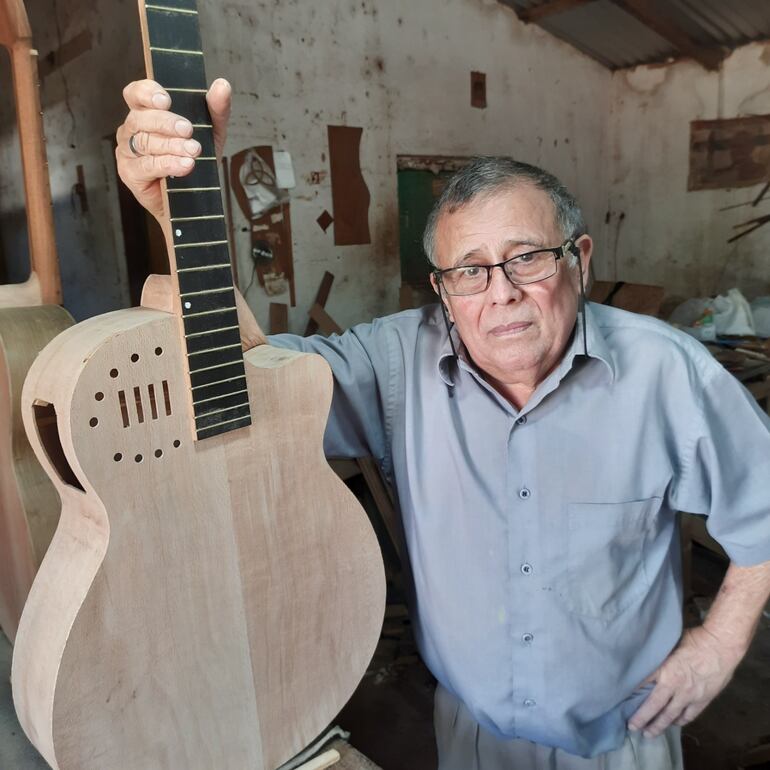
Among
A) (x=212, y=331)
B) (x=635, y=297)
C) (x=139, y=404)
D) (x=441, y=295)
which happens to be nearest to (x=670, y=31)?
(x=635, y=297)

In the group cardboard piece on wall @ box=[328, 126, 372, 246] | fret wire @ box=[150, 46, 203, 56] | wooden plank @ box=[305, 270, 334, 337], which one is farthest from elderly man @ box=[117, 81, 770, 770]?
cardboard piece on wall @ box=[328, 126, 372, 246]

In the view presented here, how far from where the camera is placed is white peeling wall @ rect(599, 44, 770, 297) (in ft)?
16.9

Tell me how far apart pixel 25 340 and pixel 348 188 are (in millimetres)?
3004

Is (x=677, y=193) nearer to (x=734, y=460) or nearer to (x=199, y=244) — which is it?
(x=734, y=460)

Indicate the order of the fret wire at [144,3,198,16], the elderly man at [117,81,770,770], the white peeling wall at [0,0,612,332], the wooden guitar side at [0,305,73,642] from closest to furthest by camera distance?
the fret wire at [144,3,198,16]
the wooden guitar side at [0,305,73,642]
the elderly man at [117,81,770,770]
the white peeling wall at [0,0,612,332]

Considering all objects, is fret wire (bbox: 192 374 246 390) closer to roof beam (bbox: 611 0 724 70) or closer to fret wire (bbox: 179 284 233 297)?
fret wire (bbox: 179 284 233 297)

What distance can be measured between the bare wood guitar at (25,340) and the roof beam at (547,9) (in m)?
4.32

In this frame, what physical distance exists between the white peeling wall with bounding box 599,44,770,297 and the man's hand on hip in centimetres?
491

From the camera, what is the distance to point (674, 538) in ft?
3.91

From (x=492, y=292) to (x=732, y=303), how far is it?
404 centimetres

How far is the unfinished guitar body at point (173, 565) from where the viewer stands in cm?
69

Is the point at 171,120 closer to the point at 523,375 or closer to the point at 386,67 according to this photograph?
the point at 523,375

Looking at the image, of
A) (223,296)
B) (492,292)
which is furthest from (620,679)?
(223,296)

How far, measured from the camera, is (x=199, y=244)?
726 millimetres
